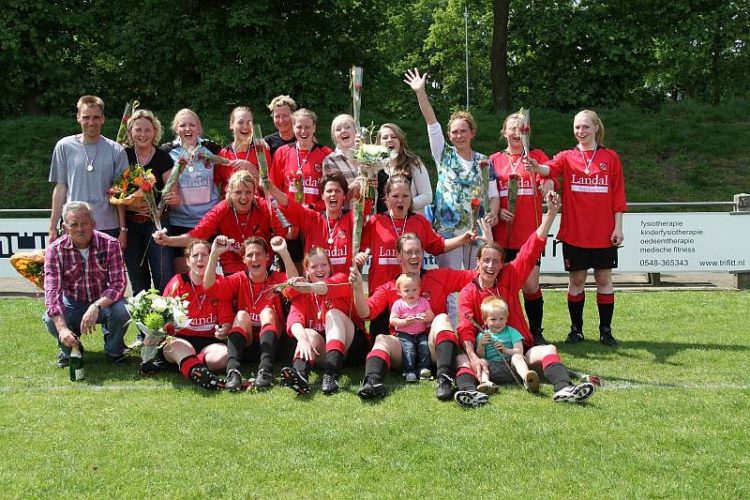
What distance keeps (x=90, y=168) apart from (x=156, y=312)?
1.69 m

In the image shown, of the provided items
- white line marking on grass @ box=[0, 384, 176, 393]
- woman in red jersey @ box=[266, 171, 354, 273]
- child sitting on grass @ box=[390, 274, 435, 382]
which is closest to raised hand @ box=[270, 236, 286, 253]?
woman in red jersey @ box=[266, 171, 354, 273]

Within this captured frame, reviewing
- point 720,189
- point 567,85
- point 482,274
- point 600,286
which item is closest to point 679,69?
point 567,85

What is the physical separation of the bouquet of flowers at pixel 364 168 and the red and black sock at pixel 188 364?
4.61 feet

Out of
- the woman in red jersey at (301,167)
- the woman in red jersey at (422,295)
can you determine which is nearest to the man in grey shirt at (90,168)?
the woman in red jersey at (301,167)

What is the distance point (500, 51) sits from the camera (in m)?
20.5

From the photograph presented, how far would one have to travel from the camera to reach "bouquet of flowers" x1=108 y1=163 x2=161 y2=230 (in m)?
6.20

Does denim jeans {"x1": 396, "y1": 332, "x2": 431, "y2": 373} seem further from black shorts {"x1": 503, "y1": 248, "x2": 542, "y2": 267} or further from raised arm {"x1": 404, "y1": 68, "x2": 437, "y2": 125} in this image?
raised arm {"x1": 404, "y1": 68, "x2": 437, "y2": 125}

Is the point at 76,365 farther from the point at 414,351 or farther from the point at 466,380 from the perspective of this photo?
the point at 466,380

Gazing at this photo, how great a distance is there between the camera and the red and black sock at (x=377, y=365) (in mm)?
5270

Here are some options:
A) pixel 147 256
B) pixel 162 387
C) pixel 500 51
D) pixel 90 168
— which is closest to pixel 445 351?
pixel 162 387

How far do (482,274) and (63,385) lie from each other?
3.20 m

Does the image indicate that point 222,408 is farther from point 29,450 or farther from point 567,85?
point 567,85

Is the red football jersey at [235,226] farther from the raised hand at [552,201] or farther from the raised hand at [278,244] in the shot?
the raised hand at [552,201]

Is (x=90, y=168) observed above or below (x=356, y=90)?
below
